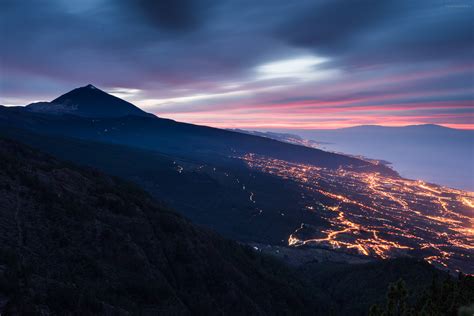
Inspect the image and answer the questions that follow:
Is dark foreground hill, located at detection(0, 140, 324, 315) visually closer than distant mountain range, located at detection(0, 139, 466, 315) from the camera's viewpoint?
→ No

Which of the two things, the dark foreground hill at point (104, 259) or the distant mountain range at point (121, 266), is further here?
the dark foreground hill at point (104, 259)

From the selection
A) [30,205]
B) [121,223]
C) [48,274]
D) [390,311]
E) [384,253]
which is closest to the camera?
[390,311]

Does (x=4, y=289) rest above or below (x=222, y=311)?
above

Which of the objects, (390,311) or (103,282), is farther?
(103,282)

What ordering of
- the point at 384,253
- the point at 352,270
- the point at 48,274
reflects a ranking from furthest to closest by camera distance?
the point at 384,253, the point at 352,270, the point at 48,274

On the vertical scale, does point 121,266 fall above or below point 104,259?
below

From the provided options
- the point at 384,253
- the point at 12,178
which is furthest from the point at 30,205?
the point at 384,253

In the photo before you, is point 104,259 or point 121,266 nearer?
point 104,259

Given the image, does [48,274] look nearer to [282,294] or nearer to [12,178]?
[12,178]
